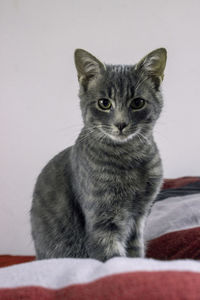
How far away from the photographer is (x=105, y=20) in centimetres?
209

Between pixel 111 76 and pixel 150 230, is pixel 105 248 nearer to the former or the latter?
pixel 150 230

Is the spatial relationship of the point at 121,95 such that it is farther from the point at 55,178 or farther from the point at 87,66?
the point at 55,178

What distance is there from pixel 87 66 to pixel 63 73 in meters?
1.07

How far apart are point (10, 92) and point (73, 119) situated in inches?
17.8

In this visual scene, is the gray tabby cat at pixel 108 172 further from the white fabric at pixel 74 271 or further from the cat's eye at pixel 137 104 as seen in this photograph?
the white fabric at pixel 74 271

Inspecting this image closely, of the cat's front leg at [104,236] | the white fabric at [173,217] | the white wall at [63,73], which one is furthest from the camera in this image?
the white wall at [63,73]

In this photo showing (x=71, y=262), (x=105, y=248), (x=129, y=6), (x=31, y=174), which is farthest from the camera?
(x=31, y=174)

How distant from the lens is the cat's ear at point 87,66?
109 cm

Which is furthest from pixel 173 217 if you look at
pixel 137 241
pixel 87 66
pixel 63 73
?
pixel 63 73

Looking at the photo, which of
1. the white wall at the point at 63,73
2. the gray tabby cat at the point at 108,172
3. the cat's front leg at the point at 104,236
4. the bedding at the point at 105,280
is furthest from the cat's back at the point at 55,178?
the white wall at the point at 63,73

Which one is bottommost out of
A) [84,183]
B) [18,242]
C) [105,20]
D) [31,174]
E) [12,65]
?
[18,242]

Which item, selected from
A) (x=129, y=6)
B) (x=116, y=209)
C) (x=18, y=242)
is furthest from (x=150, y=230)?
(x=129, y=6)

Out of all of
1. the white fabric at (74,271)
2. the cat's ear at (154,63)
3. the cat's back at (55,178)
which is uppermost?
the cat's ear at (154,63)

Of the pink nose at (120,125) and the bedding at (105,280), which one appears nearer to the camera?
the bedding at (105,280)
